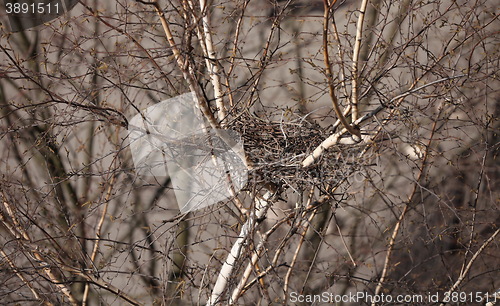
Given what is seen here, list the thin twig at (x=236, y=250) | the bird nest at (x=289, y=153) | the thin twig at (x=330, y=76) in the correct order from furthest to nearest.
A: 1. the thin twig at (x=236, y=250)
2. the bird nest at (x=289, y=153)
3. the thin twig at (x=330, y=76)

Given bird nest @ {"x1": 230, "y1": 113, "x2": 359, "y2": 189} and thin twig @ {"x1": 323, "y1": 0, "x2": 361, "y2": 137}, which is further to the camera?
bird nest @ {"x1": 230, "y1": 113, "x2": 359, "y2": 189}

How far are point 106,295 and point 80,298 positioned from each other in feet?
0.78

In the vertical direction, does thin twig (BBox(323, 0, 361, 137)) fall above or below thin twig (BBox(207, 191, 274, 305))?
above

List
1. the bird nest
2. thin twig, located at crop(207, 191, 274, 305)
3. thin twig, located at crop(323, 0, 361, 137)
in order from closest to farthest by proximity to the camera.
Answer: thin twig, located at crop(323, 0, 361, 137)
the bird nest
thin twig, located at crop(207, 191, 274, 305)

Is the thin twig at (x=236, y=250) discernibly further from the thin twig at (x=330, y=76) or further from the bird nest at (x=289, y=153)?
the thin twig at (x=330, y=76)

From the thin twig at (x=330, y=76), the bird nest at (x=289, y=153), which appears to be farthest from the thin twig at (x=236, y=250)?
the thin twig at (x=330, y=76)

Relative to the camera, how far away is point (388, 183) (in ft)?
13.5

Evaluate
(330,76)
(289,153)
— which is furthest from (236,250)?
(330,76)

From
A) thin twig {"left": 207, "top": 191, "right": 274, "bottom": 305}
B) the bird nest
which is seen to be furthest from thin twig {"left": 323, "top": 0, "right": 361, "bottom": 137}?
thin twig {"left": 207, "top": 191, "right": 274, "bottom": 305}

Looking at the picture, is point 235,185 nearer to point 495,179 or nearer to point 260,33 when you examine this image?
point 260,33

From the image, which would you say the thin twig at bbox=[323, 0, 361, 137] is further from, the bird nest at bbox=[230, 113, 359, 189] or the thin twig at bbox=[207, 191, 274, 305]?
the thin twig at bbox=[207, 191, 274, 305]

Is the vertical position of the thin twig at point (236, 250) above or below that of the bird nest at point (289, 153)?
below

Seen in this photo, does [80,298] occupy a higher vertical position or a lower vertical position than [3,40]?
lower

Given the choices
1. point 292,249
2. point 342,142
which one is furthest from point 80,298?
point 342,142
